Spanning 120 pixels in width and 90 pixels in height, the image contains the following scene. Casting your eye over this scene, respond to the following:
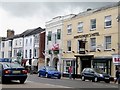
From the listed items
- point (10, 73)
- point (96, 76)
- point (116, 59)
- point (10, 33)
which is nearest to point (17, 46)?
point (10, 33)

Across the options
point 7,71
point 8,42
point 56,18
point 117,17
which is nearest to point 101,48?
point 117,17

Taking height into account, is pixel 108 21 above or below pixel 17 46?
above

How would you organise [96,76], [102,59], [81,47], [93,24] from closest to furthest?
[96,76] → [102,59] → [93,24] → [81,47]

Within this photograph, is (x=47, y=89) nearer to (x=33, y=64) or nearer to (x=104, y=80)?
(x=104, y=80)

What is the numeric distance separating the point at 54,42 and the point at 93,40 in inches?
468

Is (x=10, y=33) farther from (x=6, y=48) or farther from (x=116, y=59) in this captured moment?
(x=116, y=59)

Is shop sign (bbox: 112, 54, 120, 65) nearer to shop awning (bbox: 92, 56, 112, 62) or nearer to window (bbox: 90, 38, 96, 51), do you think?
shop awning (bbox: 92, 56, 112, 62)

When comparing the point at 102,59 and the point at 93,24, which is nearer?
the point at 102,59

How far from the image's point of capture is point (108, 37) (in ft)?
134

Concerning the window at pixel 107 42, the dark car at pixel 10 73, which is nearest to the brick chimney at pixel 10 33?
the window at pixel 107 42

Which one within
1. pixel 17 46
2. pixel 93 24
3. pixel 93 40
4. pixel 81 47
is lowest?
pixel 81 47

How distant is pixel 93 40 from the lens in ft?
143

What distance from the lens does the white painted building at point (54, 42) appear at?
5209 centimetres

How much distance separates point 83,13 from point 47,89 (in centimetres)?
3188
